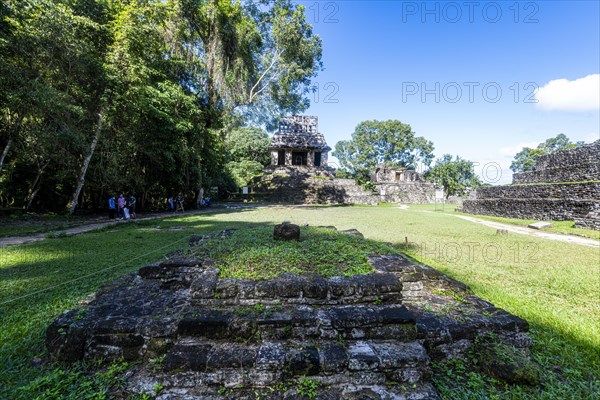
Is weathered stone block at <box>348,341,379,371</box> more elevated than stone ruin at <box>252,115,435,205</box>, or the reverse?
stone ruin at <box>252,115,435,205</box>

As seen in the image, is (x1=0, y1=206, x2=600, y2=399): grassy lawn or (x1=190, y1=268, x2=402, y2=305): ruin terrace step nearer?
(x1=0, y1=206, x2=600, y2=399): grassy lawn

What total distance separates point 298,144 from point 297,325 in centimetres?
2618

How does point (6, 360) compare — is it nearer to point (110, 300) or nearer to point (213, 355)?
point (110, 300)

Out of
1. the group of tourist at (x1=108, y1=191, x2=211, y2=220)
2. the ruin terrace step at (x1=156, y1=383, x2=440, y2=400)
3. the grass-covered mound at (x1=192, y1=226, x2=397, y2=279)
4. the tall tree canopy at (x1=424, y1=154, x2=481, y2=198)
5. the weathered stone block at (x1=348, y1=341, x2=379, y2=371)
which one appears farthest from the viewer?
the tall tree canopy at (x1=424, y1=154, x2=481, y2=198)

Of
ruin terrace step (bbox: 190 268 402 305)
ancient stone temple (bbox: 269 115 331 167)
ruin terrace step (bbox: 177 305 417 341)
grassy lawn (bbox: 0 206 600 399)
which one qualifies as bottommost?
grassy lawn (bbox: 0 206 600 399)

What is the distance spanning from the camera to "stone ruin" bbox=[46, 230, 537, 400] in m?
1.94

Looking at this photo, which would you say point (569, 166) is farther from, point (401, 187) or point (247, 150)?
point (247, 150)

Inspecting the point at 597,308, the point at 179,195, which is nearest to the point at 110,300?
the point at 597,308

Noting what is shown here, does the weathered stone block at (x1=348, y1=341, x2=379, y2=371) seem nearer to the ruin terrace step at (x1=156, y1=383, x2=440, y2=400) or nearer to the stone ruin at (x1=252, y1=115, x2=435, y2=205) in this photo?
the ruin terrace step at (x1=156, y1=383, x2=440, y2=400)

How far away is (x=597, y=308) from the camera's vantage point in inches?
135

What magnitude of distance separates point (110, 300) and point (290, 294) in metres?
2.01

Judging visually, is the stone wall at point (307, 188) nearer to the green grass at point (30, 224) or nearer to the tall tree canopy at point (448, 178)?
the green grass at point (30, 224)

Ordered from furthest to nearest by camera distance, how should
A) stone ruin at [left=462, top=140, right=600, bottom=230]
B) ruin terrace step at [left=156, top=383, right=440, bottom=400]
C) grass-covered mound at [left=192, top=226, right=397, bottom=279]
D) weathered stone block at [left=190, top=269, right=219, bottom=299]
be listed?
stone ruin at [left=462, top=140, right=600, bottom=230] → grass-covered mound at [left=192, top=226, right=397, bottom=279] → weathered stone block at [left=190, top=269, right=219, bottom=299] → ruin terrace step at [left=156, top=383, right=440, bottom=400]

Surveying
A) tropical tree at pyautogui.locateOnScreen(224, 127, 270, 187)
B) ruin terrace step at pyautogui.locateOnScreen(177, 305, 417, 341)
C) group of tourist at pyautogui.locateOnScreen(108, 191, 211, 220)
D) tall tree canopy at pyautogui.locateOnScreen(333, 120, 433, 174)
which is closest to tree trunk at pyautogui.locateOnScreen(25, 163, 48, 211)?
group of tourist at pyautogui.locateOnScreen(108, 191, 211, 220)
